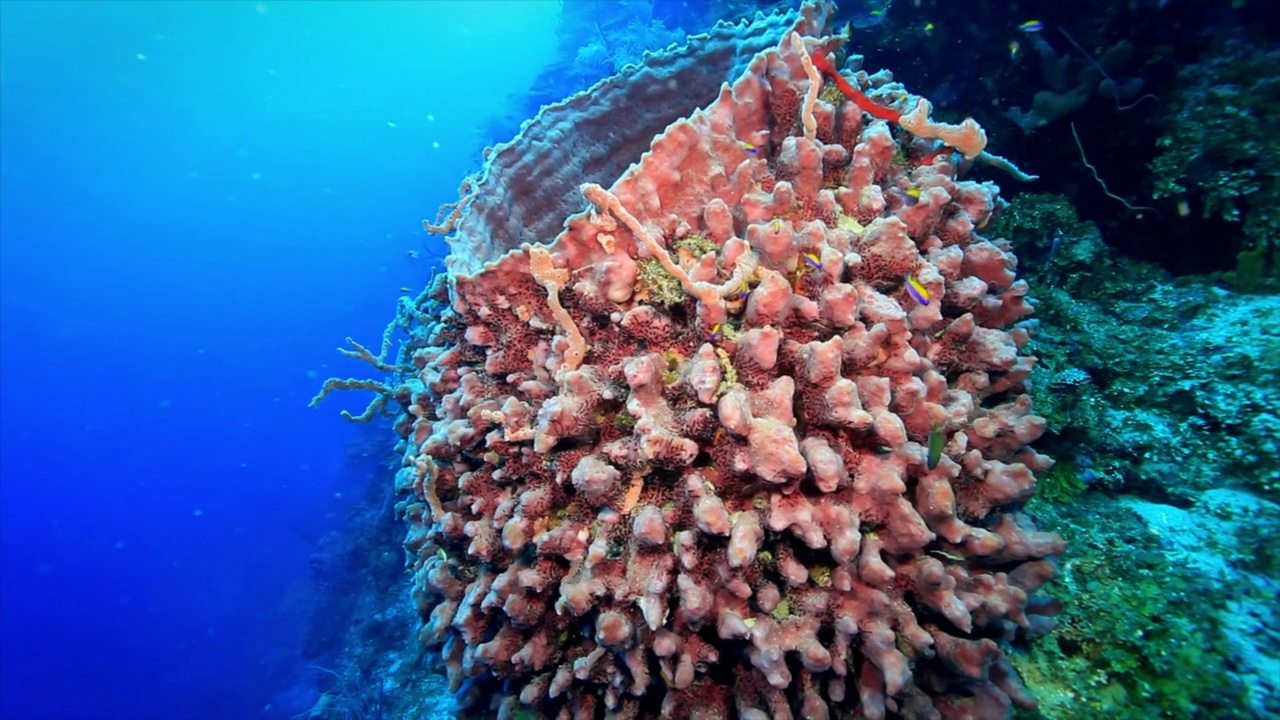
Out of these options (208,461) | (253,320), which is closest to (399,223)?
(253,320)

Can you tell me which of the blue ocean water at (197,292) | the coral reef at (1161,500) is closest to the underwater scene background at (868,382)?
the coral reef at (1161,500)

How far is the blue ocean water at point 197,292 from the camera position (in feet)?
78.2

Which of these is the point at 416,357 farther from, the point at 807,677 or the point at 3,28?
the point at 3,28

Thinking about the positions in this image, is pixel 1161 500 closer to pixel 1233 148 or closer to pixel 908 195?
pixel 908 195

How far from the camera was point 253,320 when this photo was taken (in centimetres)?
6638

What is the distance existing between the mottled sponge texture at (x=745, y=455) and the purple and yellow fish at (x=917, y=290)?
12 millimetres

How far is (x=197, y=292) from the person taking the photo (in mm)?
69375

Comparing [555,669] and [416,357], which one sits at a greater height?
[416,357]

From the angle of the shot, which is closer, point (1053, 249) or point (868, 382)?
point (868, 382)

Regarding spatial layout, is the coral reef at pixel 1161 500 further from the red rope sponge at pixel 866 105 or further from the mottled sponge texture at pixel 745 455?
the red rope sponge at pixel 866 105

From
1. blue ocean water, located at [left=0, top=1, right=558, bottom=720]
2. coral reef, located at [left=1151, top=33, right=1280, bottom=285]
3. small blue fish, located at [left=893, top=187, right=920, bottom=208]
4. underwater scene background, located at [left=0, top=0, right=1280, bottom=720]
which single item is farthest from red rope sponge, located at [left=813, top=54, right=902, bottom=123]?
blue ocean water, located at [left=0, top=1, right=558, bottom=720]

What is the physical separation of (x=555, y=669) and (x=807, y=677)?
1016 millimetres

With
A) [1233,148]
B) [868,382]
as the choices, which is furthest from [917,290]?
[1233,148]

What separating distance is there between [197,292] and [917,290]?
3478 inches
